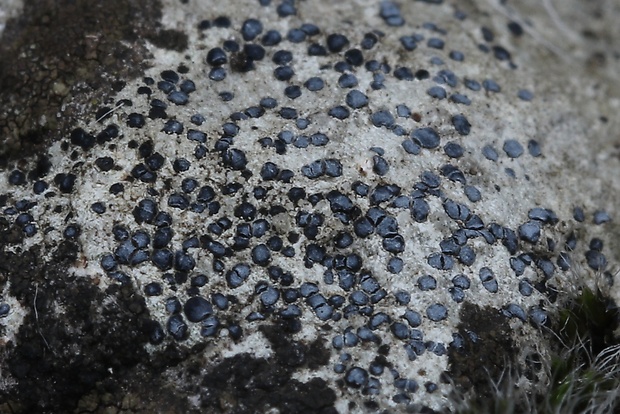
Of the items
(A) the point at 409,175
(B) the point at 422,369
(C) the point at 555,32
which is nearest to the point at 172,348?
(B) the point at 422,369

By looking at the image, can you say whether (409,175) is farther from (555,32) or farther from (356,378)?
(555,32)

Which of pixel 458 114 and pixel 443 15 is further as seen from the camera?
pixel 443 15

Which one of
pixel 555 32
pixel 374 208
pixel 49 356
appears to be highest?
pixel 555 32

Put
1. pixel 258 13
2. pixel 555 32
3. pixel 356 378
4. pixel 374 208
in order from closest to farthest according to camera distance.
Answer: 1. pixel 356 378
2. pixel 374 208
3. pixel 258 13
4. pixel 555 32

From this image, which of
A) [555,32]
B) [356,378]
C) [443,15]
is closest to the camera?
[356,378]

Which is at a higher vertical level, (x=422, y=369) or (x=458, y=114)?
(x=458, y=114)

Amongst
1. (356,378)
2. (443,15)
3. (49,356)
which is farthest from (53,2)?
(356,378)

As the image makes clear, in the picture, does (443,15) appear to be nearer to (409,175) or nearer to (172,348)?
(409,175)
